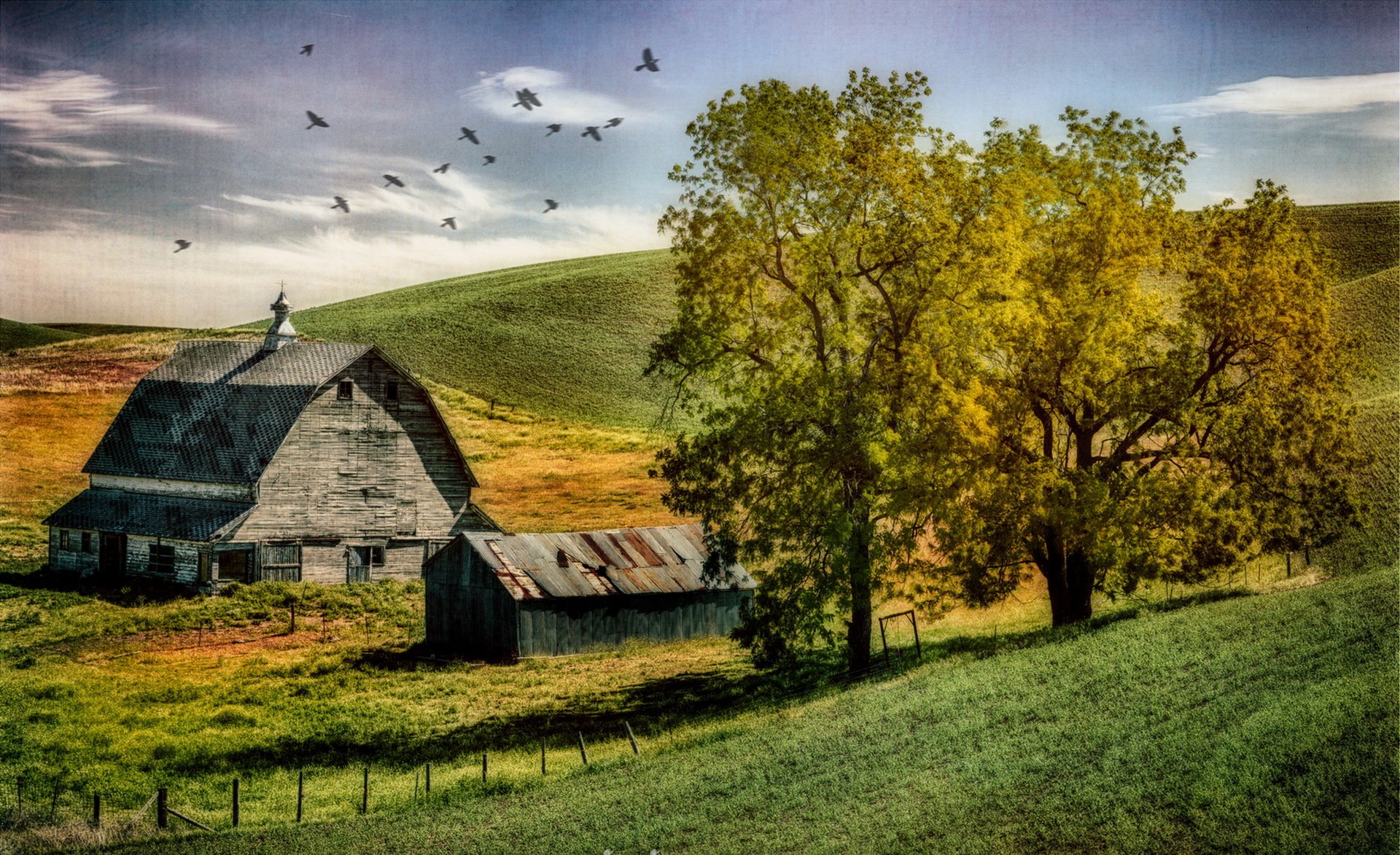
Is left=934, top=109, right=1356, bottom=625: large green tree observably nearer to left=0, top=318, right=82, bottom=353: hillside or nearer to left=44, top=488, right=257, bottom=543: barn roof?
left=44, top=488, right=257, bottom=543: barn roof

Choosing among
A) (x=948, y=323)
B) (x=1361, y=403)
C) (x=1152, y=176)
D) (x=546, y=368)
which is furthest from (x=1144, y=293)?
(x=546, y=368)

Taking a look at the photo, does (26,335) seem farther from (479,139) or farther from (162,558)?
(479,139)

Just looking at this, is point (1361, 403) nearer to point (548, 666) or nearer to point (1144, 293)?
point (1144, 293)

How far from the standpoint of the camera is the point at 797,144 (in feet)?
83.6

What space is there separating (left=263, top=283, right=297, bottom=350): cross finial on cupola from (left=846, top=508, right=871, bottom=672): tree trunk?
26912 mm

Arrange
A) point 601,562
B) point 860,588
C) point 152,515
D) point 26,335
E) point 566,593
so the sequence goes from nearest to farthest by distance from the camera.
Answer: point 860,588
point 566,593
point 601,562
point 152,515
point 26,335

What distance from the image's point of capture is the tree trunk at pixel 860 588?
24.6 metres

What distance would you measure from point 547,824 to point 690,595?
Result: 18.9 m

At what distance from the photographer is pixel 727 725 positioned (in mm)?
23141

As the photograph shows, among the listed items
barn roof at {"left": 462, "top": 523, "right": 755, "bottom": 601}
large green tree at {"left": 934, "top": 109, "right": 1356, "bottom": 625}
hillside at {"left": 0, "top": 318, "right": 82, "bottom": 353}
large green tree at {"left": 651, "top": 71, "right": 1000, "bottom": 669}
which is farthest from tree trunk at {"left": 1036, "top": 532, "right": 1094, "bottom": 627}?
hillside at {"left": 0, "top": 318, "right": 82, "bottom": 353}

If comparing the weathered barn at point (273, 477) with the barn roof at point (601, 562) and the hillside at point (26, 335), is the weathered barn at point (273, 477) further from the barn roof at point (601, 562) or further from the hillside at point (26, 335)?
the hillside at point (26, 335)

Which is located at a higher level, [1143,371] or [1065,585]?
[1143,371]

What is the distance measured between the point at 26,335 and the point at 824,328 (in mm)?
88250

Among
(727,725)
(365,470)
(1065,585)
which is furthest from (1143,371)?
(365,470)
